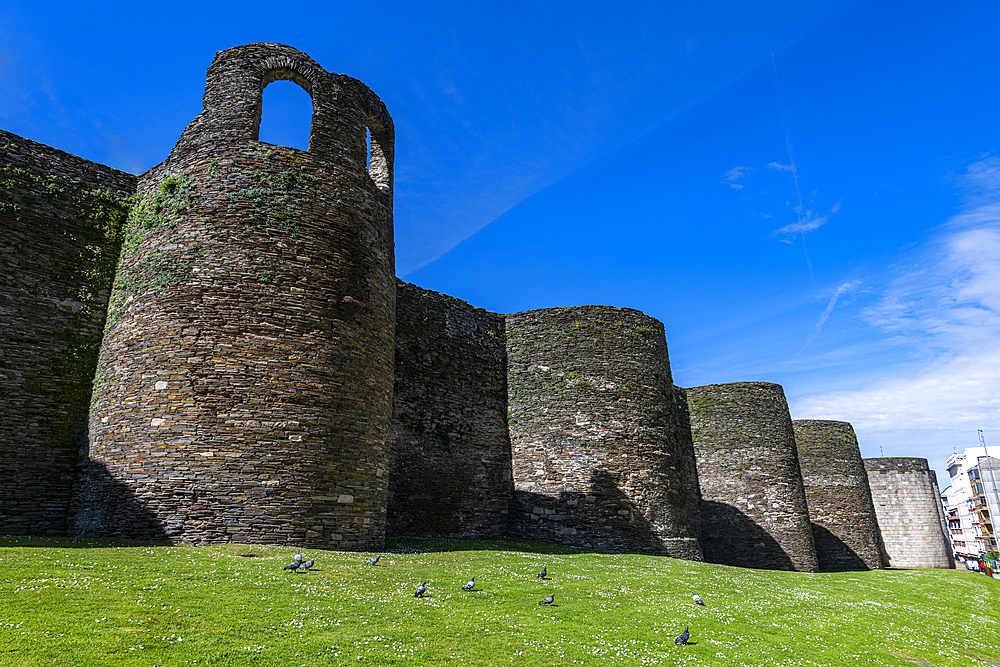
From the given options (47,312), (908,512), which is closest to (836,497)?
(908,512)

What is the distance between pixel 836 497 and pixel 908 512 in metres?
13.1

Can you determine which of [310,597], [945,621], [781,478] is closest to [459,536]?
[310,597]

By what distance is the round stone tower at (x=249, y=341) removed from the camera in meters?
11.1

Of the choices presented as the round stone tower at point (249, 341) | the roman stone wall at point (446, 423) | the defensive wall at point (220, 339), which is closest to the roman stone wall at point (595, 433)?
the roman stone wall at point (446, 423)

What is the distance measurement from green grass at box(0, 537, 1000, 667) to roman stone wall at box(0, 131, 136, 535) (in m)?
1.95

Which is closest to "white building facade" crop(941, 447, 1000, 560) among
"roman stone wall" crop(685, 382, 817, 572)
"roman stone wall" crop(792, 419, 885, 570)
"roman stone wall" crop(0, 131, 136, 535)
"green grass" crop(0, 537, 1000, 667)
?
"roman stone wall" crop(792, 419, 885, 570)

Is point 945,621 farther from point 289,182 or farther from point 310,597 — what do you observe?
point 289,182

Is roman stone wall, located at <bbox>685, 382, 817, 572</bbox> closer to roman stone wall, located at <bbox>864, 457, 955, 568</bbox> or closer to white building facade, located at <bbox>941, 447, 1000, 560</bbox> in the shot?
roman stone wall, located at <bbox>864, 457, 955, 568</bbox>

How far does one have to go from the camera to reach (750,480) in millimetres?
26312

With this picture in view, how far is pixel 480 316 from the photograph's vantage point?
2198 cm

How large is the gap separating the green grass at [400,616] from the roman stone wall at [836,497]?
18.0 m

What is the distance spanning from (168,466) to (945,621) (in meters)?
17.4

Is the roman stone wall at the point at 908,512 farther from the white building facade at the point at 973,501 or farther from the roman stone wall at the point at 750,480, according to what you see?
the white building facade at the point at 973,501

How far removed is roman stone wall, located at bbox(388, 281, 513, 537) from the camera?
1786cm
